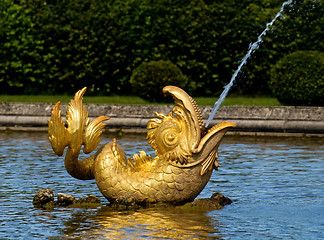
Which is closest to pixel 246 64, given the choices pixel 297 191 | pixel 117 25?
pixel 117 25

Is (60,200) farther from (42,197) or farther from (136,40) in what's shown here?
(136,40)

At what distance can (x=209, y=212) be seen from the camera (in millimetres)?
7473

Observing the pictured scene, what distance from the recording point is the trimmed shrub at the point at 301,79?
16078 millimetres

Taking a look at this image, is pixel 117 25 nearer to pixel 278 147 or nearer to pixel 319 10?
pixel 319 10

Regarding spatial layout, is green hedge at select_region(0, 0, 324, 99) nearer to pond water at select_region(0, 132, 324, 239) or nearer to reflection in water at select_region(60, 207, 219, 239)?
pond water at select_region(0, 132, 324, 239)

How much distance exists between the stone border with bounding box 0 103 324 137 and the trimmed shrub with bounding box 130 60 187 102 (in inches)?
97.0

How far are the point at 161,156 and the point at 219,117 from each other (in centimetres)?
714

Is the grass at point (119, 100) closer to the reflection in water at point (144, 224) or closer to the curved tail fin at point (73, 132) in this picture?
the curved tail fin at point (73, 132)

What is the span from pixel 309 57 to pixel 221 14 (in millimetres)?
4251

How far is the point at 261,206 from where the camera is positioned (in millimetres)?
7734

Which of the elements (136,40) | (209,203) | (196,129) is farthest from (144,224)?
(136,40)

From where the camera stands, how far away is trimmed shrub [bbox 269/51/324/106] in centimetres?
1608

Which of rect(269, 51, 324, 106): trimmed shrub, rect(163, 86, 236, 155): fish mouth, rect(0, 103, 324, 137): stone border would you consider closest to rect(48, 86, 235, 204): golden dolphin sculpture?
rect(163, 86, 236, 155): fish mouth

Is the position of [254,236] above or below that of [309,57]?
below
